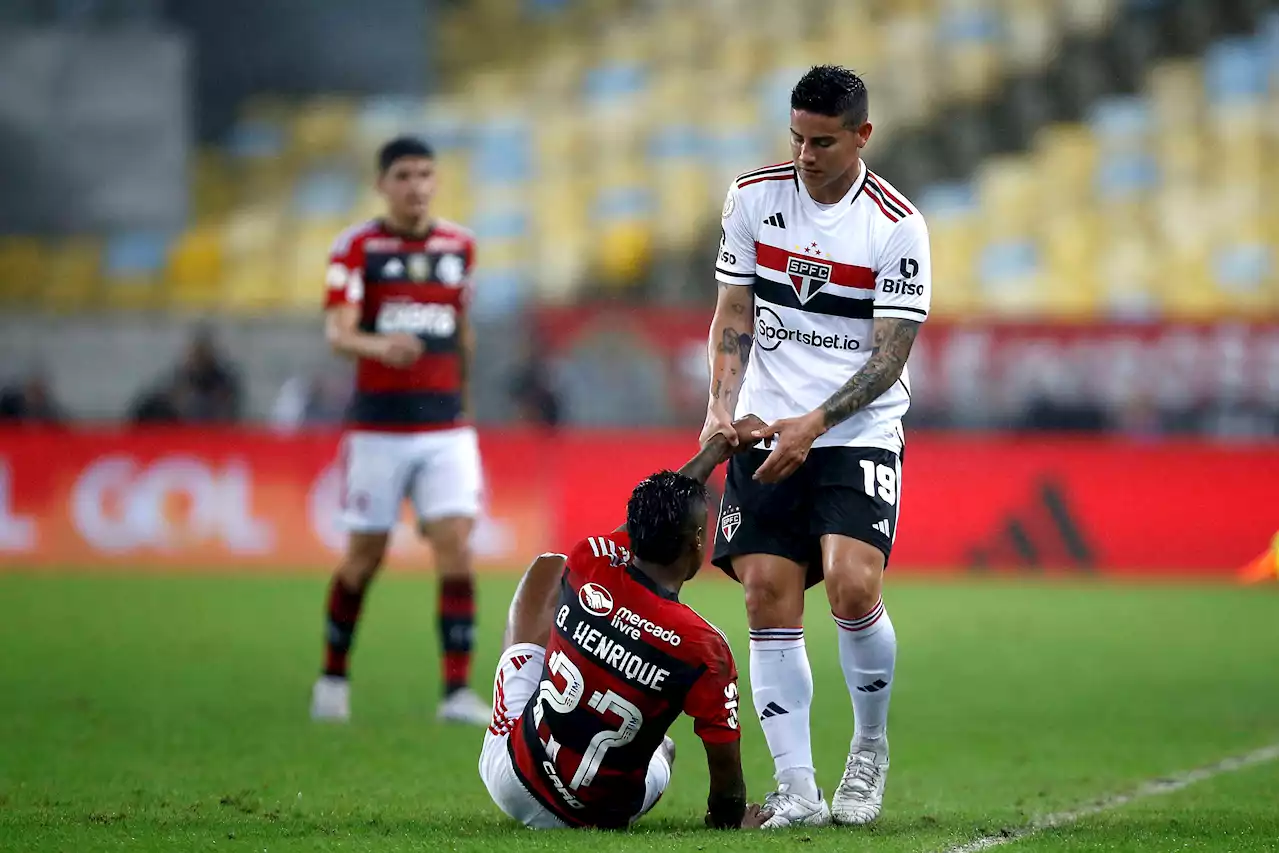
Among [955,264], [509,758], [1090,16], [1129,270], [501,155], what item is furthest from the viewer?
[1090,16]

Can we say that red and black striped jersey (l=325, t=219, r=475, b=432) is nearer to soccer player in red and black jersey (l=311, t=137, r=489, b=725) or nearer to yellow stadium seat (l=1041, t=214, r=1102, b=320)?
soccer player in red and black jersey (l=311, t=137, r=489, b=725)

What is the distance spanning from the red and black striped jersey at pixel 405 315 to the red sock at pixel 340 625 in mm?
824

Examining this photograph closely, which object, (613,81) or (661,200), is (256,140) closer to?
(613,81)

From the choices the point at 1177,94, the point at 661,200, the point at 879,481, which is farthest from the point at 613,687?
the point at 1177,94

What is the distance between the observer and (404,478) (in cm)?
879

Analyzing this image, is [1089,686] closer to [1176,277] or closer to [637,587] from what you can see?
[637,587]

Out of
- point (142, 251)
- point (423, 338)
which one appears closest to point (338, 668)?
point (423, 338)

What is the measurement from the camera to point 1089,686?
32.1ft

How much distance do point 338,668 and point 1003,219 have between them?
14706mm

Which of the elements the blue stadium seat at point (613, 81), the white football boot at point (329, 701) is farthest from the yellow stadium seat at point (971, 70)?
the white football boot at point (329, 701)

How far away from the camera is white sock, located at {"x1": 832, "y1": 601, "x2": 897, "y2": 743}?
5.77 m

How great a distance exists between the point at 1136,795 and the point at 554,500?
10.8 m

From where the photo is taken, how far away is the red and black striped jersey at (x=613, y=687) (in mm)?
5117

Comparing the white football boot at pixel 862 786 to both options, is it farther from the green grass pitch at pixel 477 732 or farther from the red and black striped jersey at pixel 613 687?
the red and black striped jersey at pixel 613 687
